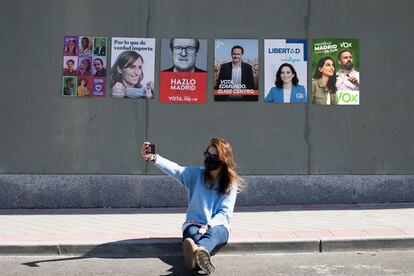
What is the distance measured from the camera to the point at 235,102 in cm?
934

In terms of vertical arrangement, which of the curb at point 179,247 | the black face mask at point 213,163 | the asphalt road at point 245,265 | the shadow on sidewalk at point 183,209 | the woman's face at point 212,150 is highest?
the woman's face at point 212,150

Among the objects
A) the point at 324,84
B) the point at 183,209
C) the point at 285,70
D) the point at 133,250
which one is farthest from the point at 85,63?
the point at 324,84

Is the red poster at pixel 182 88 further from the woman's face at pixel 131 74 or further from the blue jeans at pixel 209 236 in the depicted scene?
the blue jeans at pixel 209 236

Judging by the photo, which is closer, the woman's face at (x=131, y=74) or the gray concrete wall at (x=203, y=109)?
the gray concrete wall at (x=203, y=109)

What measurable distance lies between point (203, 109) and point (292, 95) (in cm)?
179

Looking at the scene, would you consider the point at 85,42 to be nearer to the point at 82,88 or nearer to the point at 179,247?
the point at 82,88

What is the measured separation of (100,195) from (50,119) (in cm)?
177

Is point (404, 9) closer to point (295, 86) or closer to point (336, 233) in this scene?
point (295, 86)

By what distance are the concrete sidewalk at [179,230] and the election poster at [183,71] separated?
7.29 feet

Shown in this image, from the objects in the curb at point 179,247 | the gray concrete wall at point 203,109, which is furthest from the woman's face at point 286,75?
the curb at point 179,247

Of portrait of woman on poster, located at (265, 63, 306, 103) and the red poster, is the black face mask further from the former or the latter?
portrait of woman on poster, located at (265, 63, 306, 103)

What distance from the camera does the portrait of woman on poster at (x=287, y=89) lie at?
9383 mm

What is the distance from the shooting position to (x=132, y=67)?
9312 mm

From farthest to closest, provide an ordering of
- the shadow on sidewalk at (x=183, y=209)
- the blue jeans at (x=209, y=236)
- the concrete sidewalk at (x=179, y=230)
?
the shadow on sidewalk at (x=183, y=209) < the concrete sidewalk at (x=179, y=230) < the blue jeans at (x=209, y=236)
